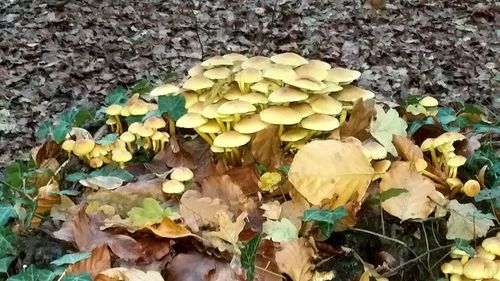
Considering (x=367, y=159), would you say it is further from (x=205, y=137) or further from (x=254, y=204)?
(x=205, y=137)

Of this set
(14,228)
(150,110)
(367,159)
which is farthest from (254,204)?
(14,228)

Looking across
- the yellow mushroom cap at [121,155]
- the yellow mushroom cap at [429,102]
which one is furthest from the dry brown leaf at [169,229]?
the yellow mushroom cap at [429,102]

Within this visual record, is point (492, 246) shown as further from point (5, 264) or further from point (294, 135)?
point (5, 264)

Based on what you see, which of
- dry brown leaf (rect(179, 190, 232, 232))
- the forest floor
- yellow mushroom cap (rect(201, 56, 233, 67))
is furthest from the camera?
the forest floor

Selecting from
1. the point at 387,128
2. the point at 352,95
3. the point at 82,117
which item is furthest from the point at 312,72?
the point at 82,117

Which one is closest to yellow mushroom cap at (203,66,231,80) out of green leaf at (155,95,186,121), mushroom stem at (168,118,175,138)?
green leaf at (155,95,186,121)

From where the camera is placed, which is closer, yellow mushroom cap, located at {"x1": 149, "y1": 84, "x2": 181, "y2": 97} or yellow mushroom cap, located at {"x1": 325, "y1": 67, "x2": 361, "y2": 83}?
yellow mushroom cap, located at {"x1": 325, "y1": 67, "x2": 361, "y2": 83}

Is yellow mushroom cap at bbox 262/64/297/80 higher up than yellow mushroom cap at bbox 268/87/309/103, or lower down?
higher up

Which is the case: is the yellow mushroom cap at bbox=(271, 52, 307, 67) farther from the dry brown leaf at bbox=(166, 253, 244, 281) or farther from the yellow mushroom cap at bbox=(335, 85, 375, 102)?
the dry brown leaf at bbox=(166, 253, 244, 281)
